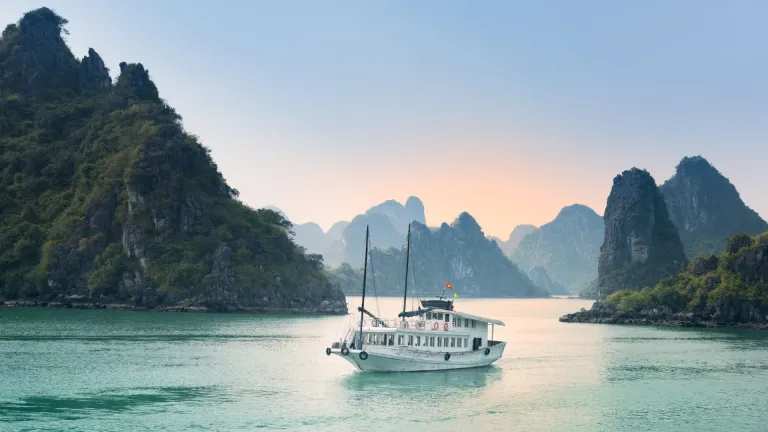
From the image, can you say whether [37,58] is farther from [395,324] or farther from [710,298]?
[710,298]

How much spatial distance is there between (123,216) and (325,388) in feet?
352

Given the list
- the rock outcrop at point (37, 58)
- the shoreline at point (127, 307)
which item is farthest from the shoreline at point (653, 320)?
the rock outcrop at point (37, 58)

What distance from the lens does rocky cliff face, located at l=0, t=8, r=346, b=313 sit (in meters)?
135

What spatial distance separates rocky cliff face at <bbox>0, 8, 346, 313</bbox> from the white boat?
269ft

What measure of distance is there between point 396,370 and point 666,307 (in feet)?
356

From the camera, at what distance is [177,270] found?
5344 inches

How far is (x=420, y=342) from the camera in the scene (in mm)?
56812

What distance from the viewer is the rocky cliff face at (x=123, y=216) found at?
442 ft

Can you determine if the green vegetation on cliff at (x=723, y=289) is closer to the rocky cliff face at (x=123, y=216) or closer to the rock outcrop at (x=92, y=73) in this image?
the rocky cliff face at (x=123, y=216)

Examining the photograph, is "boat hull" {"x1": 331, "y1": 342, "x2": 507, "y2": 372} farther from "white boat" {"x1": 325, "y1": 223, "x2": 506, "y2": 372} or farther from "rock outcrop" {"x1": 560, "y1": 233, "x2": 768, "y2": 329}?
"rock outcrop" {"x1": 560, "y1": 233, "x2": 768, "y2": 329}

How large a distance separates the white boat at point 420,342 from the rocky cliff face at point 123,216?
3228 inches

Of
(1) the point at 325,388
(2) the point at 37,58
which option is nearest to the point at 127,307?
(2) the point at 37,58

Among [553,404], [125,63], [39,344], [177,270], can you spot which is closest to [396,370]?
[553,404]

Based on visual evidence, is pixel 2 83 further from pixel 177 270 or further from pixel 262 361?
pixel 262 361
